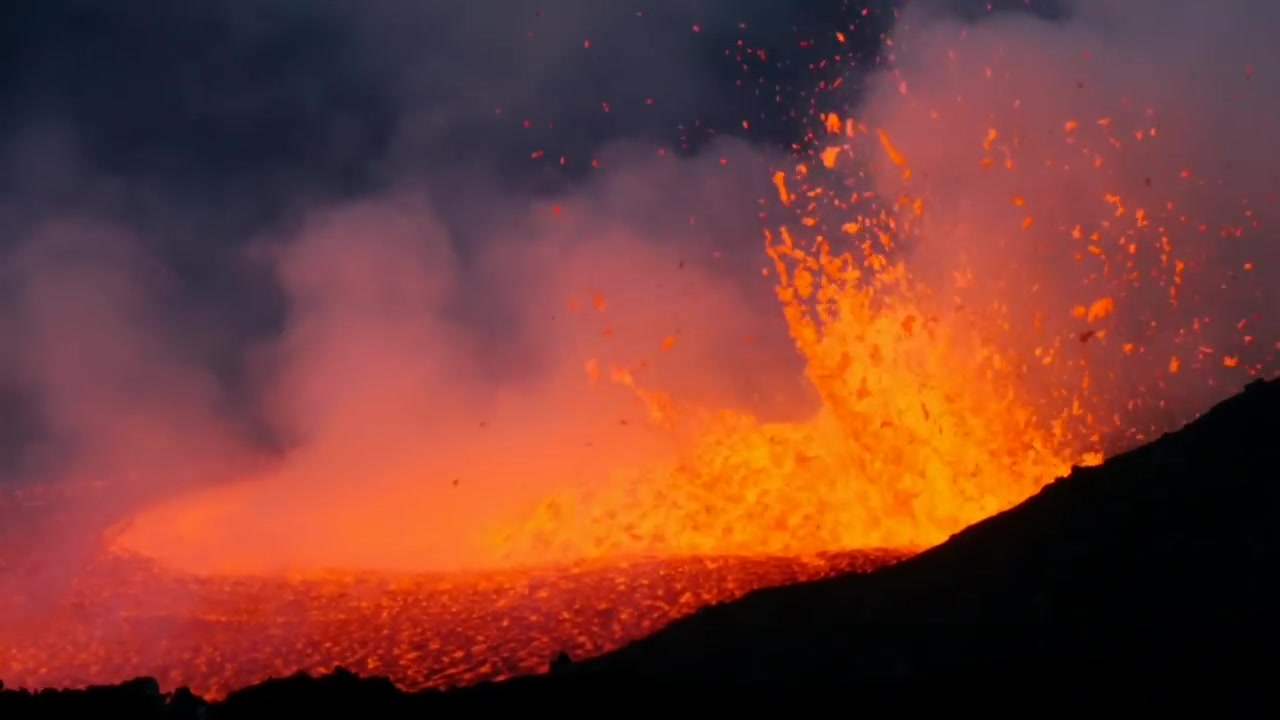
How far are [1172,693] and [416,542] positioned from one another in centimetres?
1281

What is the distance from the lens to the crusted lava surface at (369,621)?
10977 mm

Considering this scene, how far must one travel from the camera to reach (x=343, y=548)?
57.6ft

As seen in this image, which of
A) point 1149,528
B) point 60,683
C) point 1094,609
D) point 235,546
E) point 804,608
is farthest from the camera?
point 235,546

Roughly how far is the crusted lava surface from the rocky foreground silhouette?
1.24m

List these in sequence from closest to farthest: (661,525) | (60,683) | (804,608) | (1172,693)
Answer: (1172,693) < (804,608) < (60,683) < (661,525)

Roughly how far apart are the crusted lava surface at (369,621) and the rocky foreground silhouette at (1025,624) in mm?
1240

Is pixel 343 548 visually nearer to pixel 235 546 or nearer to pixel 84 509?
pixel 235 546

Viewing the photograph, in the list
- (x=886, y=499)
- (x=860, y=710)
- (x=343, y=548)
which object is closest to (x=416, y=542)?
(x=343, y=548)

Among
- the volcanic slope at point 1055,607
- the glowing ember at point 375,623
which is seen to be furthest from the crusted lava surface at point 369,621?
the volcanic slope at point 1055,607

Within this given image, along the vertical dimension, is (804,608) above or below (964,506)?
below

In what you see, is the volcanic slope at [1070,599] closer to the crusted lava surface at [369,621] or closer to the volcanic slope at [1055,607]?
the volcanic slope at [1055,607]

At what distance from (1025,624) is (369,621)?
763 cm

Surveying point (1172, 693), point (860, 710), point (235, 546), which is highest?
point (235, 546)

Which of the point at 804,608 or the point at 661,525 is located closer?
the point at 804,608
